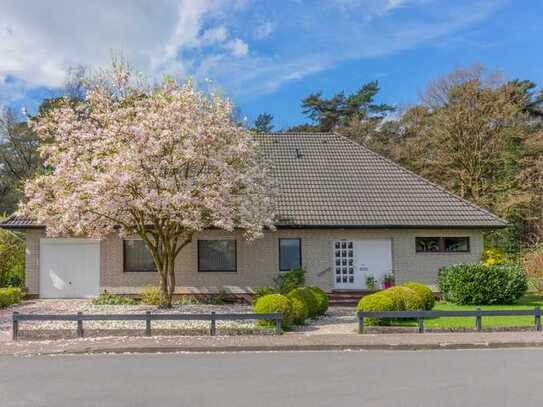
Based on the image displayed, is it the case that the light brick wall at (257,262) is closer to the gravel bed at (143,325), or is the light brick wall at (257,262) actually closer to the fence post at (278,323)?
the gravel bed at (143,325)

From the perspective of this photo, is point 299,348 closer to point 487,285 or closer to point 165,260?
point 165,260

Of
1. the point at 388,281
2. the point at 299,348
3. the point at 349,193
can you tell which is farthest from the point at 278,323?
the point at 349,193

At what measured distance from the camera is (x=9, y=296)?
1888cm

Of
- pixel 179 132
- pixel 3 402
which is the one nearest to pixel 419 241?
pixel 179 132

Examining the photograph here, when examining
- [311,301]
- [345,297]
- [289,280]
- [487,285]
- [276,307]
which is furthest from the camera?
[345,297]

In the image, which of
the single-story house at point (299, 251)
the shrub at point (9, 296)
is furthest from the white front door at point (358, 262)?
the shrub at point (9, 296)

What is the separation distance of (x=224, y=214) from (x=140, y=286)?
263 inches

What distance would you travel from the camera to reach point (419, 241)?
70.4 ft

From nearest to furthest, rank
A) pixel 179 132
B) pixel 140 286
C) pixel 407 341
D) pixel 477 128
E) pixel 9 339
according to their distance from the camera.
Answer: pixel 407 341 < pixel 9 339 < pixel 179 132 < pixel 140 286 < pixel 477 128

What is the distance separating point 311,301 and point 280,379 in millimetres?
7370

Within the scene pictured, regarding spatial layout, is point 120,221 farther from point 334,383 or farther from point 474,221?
point 474,221

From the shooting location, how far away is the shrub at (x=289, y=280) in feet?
65.0

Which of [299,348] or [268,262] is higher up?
[268,262]

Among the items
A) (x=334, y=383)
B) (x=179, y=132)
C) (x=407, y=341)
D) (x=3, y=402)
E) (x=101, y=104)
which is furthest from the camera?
(x=101, y=104)
